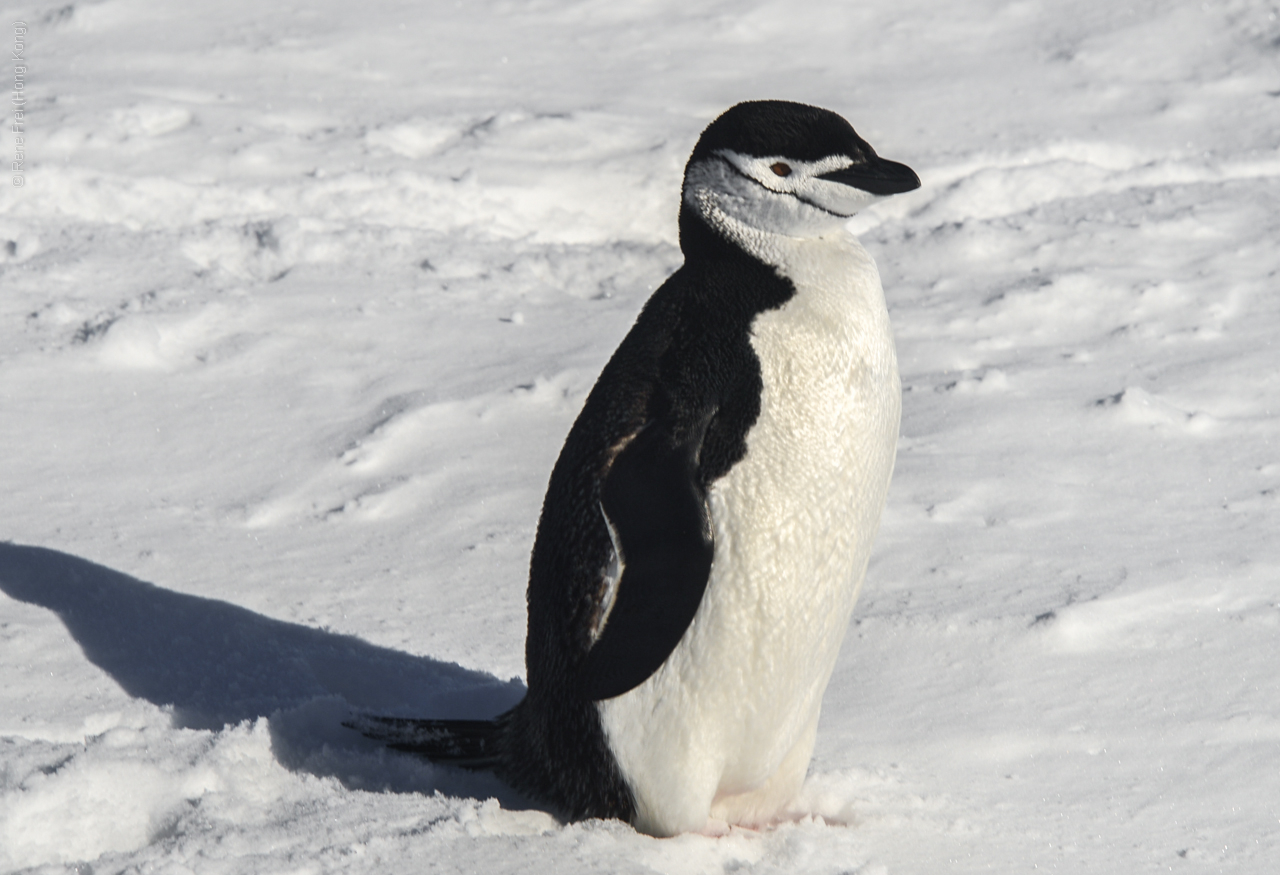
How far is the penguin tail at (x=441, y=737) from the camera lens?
6.36ft

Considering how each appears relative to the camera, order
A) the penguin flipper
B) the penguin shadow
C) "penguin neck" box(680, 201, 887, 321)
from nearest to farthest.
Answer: the penguin flipper, "penguin neck" box(680, 201, 887, 321), the penguin shadow

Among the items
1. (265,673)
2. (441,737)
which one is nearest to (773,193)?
(441,737)

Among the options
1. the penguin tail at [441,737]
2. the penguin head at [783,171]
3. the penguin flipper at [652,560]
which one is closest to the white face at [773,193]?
the penguin head at [783,171]

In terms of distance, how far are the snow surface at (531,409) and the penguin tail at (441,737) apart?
0.09 feet

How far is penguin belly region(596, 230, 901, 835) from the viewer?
5.56ft

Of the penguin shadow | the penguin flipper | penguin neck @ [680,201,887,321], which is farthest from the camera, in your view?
the penguin shadow

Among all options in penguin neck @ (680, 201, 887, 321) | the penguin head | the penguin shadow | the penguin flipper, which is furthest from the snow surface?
Result: the penguin head

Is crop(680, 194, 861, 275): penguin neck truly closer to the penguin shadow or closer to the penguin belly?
the penguin belly

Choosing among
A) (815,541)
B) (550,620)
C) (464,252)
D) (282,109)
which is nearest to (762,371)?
(815,541)

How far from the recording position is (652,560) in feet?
5.29

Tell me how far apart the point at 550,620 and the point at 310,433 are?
1.58 metres

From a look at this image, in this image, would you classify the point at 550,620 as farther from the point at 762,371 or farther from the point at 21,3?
the point at 21,3

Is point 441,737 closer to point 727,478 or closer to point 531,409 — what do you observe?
point 727,478

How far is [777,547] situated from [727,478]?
0.11 meters
